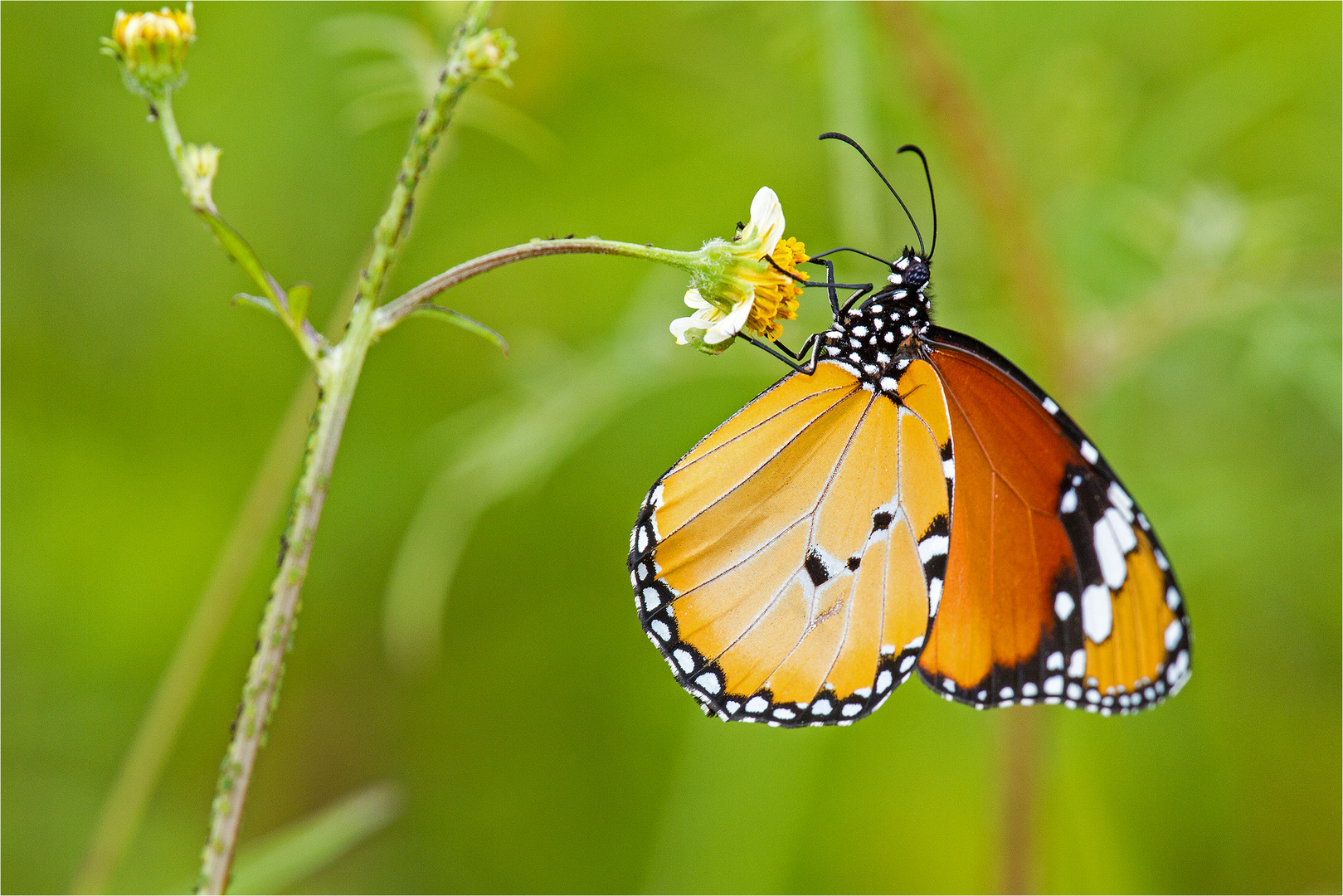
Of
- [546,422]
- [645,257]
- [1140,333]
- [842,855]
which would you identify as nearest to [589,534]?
[546,422]

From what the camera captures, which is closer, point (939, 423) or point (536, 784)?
point (939, 423)

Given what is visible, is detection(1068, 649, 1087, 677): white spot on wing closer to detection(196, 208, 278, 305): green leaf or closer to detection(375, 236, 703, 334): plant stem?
detection(375, 236, 703, 334): plant stem

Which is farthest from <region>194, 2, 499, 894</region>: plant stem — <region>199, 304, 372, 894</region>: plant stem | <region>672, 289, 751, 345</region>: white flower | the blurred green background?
the blurred green background

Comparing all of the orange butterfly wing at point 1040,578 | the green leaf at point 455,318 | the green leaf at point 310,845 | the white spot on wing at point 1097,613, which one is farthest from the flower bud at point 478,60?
the white spot on wing at point 1097,613

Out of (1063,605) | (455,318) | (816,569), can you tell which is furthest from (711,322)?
(1063,605)

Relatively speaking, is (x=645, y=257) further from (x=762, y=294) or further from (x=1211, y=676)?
(x=1211, y=676)

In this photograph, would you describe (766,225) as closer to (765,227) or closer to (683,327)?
(765,227)
